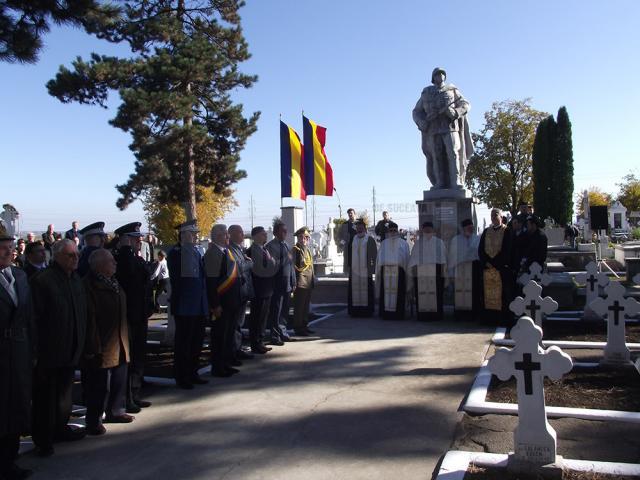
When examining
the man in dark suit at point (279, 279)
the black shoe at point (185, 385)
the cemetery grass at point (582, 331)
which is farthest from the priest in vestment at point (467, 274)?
the black shoe at point (185, 385)

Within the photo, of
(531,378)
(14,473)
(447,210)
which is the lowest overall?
(14,473)

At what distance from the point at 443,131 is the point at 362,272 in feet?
13.8

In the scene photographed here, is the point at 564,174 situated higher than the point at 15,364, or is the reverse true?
the point at 564,174

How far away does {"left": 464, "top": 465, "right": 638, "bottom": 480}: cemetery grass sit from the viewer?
12.2 ft

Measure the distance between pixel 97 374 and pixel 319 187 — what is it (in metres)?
8.33

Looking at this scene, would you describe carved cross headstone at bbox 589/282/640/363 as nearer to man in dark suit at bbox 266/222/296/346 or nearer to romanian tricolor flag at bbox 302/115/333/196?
man in dark suit at bbox 266/222/296/346

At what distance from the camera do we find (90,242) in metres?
5.93

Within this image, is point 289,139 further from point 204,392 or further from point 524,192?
point 524,192

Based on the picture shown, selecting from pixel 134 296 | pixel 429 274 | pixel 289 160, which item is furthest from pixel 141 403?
pixel 289 160

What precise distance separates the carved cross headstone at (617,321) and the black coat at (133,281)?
5210 mm

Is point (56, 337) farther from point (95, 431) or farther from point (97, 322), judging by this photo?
point (95, 431)

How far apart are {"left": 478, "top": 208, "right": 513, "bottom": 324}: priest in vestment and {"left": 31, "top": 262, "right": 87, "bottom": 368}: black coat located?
7.13 m

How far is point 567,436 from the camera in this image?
4.52 metres

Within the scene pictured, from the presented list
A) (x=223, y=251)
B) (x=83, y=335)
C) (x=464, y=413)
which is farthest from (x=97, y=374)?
(x=464, y=413)
